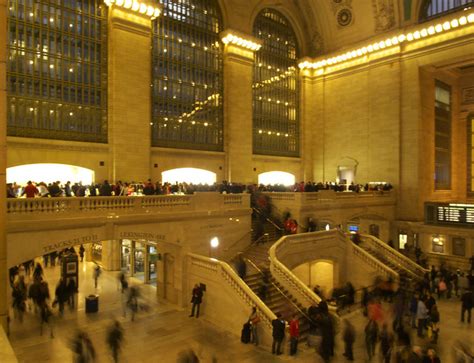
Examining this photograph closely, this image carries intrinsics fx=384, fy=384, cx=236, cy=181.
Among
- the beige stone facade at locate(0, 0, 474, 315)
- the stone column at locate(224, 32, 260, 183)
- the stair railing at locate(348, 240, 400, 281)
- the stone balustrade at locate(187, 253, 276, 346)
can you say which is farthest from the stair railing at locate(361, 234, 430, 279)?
the stone column at locate(224, 32, 260, 183)

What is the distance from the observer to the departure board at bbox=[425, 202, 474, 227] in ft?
63.9

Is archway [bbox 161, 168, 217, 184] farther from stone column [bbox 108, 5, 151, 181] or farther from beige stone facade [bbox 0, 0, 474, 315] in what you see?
stone column [bbox 108, 5, 151, 181]

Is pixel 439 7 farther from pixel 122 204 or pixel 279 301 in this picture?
pixel 122 204

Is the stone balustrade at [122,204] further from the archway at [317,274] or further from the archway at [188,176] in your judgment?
the archway at [188,176]

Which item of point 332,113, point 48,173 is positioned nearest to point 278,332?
point 48,173

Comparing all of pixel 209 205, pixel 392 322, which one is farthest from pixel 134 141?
pixel 392 322

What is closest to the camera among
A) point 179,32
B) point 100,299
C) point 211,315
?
point 211,315

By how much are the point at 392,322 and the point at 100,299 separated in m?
10.6

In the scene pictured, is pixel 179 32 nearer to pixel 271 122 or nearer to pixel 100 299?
pixel 271 122

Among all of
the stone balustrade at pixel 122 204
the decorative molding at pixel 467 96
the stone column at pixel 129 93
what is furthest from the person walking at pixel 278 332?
the decorative molding at pixel 467 96

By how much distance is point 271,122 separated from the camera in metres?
27.0

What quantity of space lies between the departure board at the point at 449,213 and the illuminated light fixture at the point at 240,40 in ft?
46.1

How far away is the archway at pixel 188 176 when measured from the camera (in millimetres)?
21828

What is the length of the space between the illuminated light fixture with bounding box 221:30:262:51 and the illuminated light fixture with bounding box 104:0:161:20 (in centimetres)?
499
